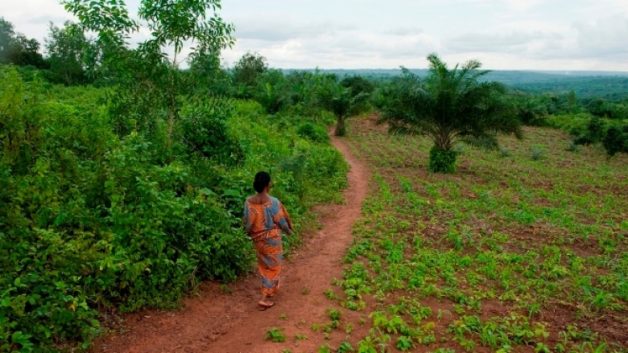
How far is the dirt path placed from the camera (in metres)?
4.83

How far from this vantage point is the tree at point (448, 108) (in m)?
16.6

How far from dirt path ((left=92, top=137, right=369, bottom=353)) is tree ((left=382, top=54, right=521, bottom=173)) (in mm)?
10719

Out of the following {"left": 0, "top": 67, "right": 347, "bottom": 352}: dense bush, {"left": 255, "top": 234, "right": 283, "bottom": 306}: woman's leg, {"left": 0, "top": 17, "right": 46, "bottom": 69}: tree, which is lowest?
{"left": 255, "top": 234, "right": 283, "bottom": 306}: woman's leg

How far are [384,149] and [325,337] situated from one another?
18.9m

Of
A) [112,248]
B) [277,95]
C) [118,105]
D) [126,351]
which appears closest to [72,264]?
[112,248]

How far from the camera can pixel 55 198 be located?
17.8 ft

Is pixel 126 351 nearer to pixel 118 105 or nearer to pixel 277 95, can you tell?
pixel 118 105

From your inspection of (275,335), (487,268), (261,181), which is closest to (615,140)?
(487,268)

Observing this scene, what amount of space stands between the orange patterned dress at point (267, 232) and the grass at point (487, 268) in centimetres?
83

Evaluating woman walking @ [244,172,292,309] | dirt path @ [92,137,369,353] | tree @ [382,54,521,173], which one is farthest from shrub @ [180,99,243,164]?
tree @ [382,54,521,173]

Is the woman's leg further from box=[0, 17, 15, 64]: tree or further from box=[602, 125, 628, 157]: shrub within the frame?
box=[0, 17, 15, 64]: tree

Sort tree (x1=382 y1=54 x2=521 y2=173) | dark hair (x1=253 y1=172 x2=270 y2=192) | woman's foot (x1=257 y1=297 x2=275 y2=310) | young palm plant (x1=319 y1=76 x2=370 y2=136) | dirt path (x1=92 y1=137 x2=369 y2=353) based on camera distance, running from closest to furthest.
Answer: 1. dirt path (x1=92 y1=137 x2=369 y2=353)
2. dark hair (x1=253 y1=172 x2=270 y2=192)
3. woman's foot (x1=257 y1=297 x2=275 y2=310)
4. tree (x1=382 y1=54 x2=521 y2=173)
5. young palm plant (x1=319 y1=76 x2=370 y2=136)

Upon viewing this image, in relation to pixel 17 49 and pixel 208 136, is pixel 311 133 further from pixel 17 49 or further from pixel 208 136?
pixel 17 49

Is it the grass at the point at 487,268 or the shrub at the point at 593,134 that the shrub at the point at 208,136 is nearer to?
the grass at the point at 487,268
